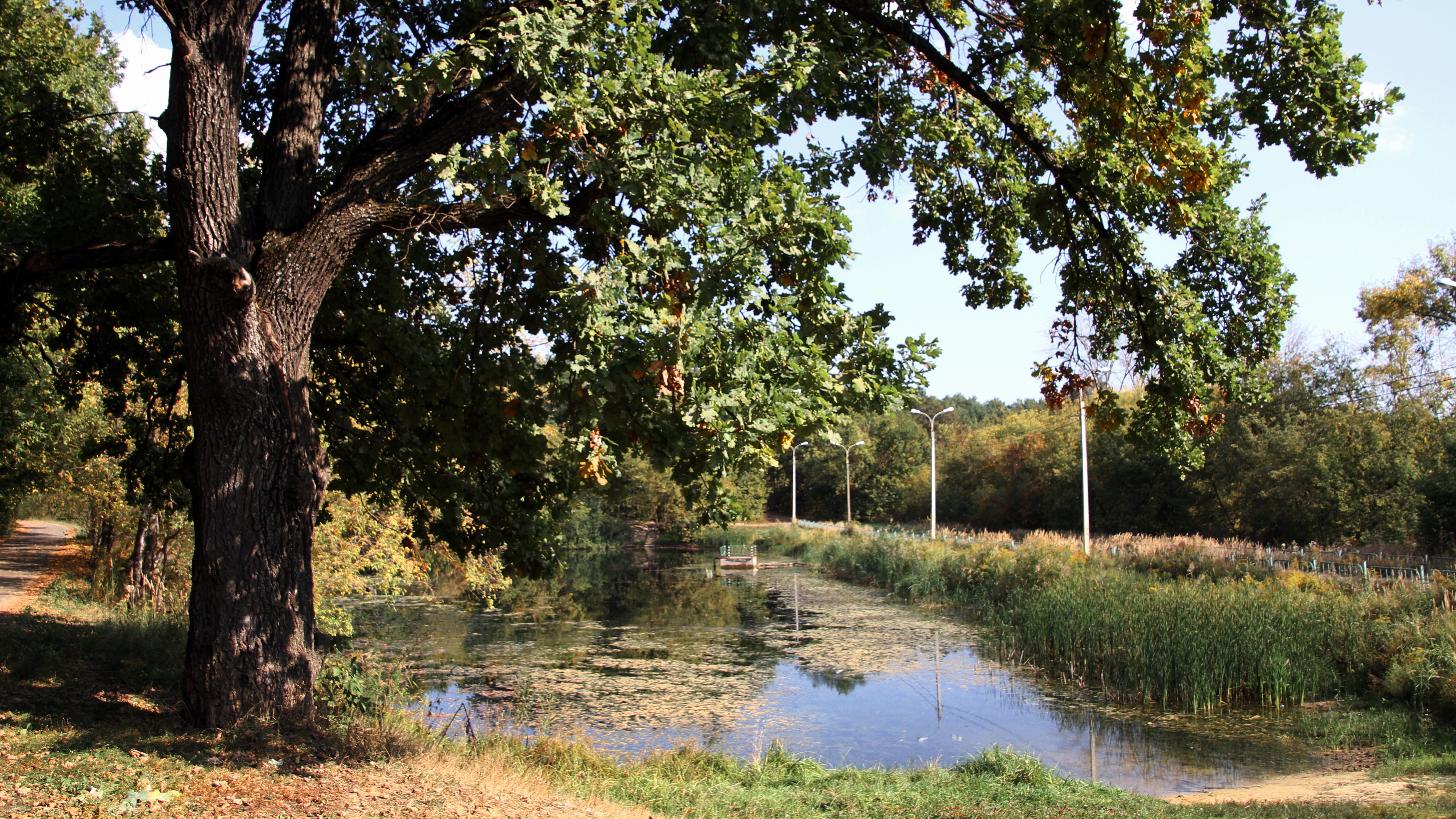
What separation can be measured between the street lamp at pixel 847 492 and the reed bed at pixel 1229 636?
73.8 feet

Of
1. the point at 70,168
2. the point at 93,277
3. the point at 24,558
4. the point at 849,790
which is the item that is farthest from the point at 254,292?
the point at 24,558

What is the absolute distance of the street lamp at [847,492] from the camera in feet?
159

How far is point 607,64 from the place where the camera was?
5.46m

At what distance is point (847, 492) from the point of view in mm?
55688

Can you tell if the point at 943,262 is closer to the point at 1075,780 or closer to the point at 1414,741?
the point at 1075,780

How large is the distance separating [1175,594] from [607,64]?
614 inches

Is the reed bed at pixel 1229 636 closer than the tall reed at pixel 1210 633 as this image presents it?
Yes

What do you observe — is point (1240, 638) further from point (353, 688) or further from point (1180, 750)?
point (353, 688)

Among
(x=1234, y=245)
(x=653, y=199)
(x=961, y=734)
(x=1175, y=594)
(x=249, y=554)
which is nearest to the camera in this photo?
(x=653, y=199)

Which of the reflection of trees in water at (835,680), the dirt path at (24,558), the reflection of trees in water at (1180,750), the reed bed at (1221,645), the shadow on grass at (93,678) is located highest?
the shadow on grass at (93,678)

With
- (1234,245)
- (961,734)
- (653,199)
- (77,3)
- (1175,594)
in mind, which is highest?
(77,3)

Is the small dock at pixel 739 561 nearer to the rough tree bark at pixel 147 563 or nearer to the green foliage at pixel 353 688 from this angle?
the rough tree bark at pixel 147 563

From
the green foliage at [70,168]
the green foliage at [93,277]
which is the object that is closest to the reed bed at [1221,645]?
the green foliage at [93,277]

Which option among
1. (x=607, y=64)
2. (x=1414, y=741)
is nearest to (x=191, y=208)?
(x=607, y=64)
